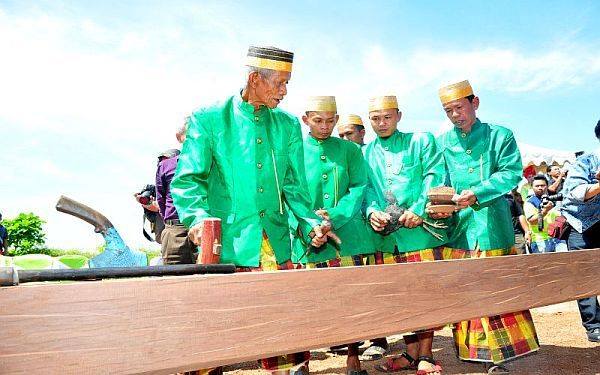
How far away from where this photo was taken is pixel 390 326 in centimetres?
177

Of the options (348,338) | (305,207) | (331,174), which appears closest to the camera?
(348,338)

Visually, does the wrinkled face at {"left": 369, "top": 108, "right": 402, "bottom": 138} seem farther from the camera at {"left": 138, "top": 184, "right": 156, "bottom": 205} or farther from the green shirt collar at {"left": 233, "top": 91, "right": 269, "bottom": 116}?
the camera at {"left": 138, "top": 184, "right": 156, "bottom": 205}

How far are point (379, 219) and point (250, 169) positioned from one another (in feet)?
5.42

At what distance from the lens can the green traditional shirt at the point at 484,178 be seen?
4.29 m

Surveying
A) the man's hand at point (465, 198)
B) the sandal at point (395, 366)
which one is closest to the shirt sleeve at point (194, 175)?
the man's hand at point (465, 198)

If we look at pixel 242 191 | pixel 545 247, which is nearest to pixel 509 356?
pixel 242 191

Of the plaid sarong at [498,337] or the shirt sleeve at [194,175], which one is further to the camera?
the plaid sarong at [498,337]

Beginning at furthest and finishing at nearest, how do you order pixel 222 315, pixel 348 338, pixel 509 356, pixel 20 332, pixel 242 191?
1. pixel 509 356
2. pixel 242 191
3. pixel 348 338
4. pixel 222 315
5. pixel 20 332

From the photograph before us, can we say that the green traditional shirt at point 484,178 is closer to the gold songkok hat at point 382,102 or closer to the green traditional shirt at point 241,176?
the gold songkok hat at point 382,102

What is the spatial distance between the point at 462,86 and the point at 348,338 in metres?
3.24

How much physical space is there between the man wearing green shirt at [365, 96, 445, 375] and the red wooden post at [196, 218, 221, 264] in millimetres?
2679

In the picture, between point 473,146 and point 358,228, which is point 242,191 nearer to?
point 358,228

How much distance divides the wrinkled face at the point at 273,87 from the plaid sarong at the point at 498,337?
6.80 feet

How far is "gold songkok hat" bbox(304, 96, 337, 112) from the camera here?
4.62 metres
